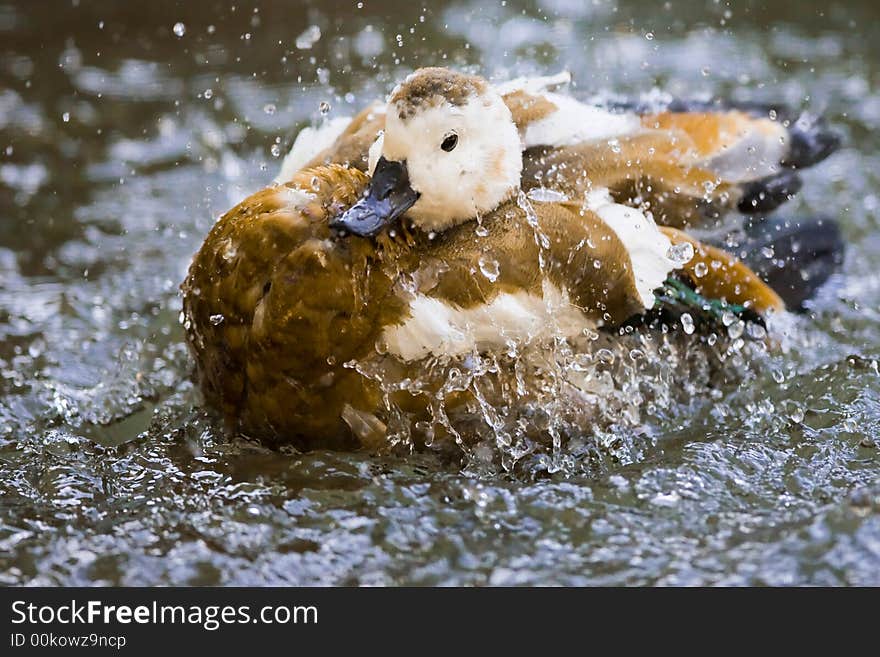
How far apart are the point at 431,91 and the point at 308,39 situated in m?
3.99

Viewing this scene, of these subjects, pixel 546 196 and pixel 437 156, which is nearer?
pixel 437 156

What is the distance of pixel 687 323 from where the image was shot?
3365 mm

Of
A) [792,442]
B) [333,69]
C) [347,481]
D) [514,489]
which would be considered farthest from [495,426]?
[333,69]

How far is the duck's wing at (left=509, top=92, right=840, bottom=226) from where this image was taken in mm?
3316

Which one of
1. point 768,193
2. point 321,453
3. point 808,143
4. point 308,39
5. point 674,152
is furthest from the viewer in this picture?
point 308,39

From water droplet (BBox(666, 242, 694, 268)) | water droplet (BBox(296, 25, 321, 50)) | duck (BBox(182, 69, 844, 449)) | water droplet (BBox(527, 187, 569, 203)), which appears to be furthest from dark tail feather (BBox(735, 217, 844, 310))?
water droplet (BBox(296, 25, 321, 50))

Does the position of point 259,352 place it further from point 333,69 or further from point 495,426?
point 333,69

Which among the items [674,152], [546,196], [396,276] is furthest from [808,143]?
[396,276]

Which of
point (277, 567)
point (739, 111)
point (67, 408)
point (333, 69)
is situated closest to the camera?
point (277, 567)

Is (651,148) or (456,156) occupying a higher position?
(651,148)

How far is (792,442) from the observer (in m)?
3.19

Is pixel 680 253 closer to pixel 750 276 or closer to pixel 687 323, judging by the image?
pixel 687 323

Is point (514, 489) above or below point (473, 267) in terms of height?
below

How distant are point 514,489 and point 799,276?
132cm
